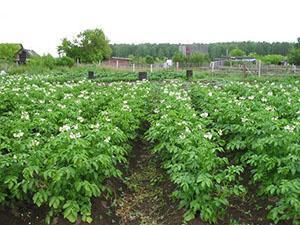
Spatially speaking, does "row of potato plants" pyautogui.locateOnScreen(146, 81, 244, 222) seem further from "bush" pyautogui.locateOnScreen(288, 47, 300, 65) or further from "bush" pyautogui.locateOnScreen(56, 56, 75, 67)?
"bush" pyautogui.locateOnScreen(288, 47, 300, 65)

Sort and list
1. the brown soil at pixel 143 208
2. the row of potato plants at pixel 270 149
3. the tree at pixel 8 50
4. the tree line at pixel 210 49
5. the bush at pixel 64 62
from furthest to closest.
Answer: the tree line at pixel 210 49
the tree at pixel 8 50
the bush at pixel 64 62
the brown soil at pixel 143 208
the row of potato plants at pixel 270 149

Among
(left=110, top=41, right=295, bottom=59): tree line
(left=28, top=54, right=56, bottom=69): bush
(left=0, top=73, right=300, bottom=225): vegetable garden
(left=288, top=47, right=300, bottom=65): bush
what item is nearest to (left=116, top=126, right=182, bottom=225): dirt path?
(left=0, top=73, right=300, bottom=225): vegetable garden

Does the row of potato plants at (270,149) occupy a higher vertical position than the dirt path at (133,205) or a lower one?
higher

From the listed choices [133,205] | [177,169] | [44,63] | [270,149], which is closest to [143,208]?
[133,205]

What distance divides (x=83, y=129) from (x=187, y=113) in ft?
7.33

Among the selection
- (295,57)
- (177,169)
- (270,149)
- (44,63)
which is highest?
(270,149)

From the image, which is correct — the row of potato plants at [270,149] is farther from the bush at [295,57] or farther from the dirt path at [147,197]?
the bush at [295,57]

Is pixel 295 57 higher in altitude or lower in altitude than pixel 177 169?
lower

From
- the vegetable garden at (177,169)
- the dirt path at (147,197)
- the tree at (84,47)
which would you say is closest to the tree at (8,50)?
the tree at (84,47)

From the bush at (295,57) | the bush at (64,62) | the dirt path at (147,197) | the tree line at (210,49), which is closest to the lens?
the dirt path at (147,197)

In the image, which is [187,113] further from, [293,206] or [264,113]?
[293,206]

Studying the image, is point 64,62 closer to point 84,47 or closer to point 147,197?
point 84,47

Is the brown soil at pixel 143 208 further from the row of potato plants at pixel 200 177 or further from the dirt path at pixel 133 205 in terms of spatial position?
the row of potato plants at pixel 200 177

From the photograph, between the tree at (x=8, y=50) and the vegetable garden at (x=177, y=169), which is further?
the tree at (x=8, y=50)
